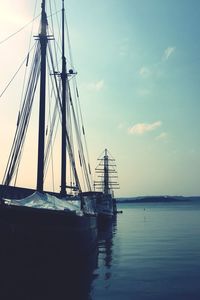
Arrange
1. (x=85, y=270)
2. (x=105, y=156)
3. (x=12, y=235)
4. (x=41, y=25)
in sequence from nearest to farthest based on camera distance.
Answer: (x=12, y=235) < (x=85, y=270) < (x=41, y=25) < (x=105, y=156)

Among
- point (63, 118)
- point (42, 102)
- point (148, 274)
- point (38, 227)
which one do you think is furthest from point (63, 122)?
point (38, 227)

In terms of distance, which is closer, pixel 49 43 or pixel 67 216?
pixel 67 216

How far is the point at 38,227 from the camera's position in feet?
56.8

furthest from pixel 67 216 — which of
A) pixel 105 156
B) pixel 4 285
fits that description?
pixel 105 156

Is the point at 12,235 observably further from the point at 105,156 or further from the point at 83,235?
the point at 105,156

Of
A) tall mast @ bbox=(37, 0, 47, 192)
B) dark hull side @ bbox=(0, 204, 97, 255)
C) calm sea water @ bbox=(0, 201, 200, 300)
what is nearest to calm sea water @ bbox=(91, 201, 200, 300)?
calm sea water @ bbox=(0, 201, 200, 300)

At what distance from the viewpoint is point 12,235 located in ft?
52.7

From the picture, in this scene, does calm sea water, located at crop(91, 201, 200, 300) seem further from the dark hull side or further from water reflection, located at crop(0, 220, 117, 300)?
the dark hull side

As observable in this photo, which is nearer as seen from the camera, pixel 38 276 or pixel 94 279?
pixel 38 276

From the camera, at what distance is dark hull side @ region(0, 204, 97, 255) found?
52.4 ft

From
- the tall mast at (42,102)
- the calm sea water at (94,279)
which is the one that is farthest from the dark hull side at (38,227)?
the tall mast at (42,102)

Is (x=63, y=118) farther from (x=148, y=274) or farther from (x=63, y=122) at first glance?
(x=148, y=274)

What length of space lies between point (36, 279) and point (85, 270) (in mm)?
6018

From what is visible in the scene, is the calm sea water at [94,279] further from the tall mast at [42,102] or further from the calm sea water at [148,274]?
the tall mast at [42,102]
